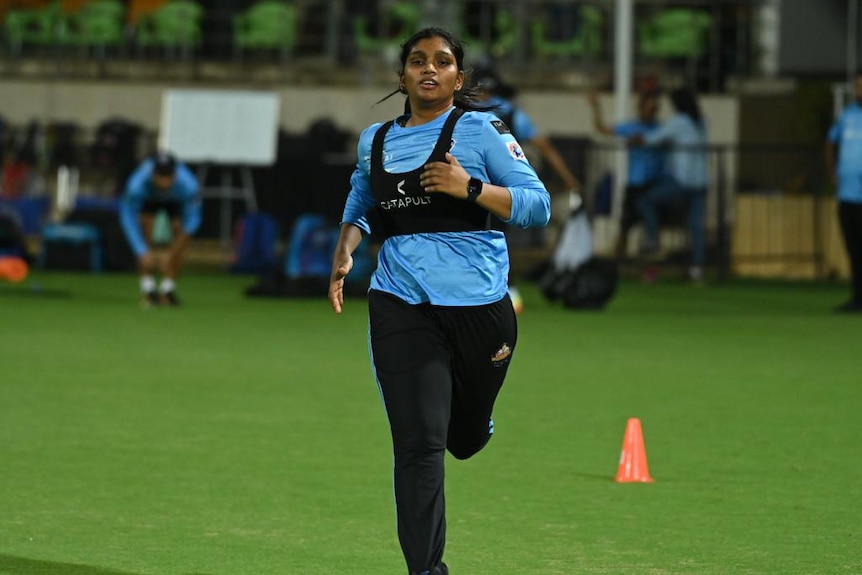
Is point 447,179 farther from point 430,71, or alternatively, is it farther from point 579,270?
point 579,270

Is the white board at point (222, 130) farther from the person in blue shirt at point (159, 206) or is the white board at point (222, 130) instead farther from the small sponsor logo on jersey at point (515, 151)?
the small sponsor logo on jersey at point (515, 151)

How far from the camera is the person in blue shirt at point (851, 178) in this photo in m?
18.8

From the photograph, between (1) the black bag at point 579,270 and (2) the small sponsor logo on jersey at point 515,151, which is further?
(1) the black bag at point 579,270

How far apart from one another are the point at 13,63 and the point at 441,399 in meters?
28.9

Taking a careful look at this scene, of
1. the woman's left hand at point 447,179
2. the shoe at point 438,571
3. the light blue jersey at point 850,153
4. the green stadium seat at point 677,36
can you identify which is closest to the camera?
the woman's left hand at point 447,179

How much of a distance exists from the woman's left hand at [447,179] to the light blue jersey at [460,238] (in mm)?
194

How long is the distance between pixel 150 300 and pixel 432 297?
13.8m

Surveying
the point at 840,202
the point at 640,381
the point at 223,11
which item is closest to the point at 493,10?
the point at 223,11

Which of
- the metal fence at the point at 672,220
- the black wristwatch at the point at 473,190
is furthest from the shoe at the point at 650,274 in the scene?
the black wristwatch at the point at 473,190

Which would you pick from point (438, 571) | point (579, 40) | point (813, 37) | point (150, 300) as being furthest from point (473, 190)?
point (579, 40)

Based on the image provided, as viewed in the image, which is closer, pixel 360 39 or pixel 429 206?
pixel 429 206

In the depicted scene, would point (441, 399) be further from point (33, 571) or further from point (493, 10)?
point (493, 10)

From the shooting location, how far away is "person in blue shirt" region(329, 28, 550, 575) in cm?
626

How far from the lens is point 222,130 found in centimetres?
2584
